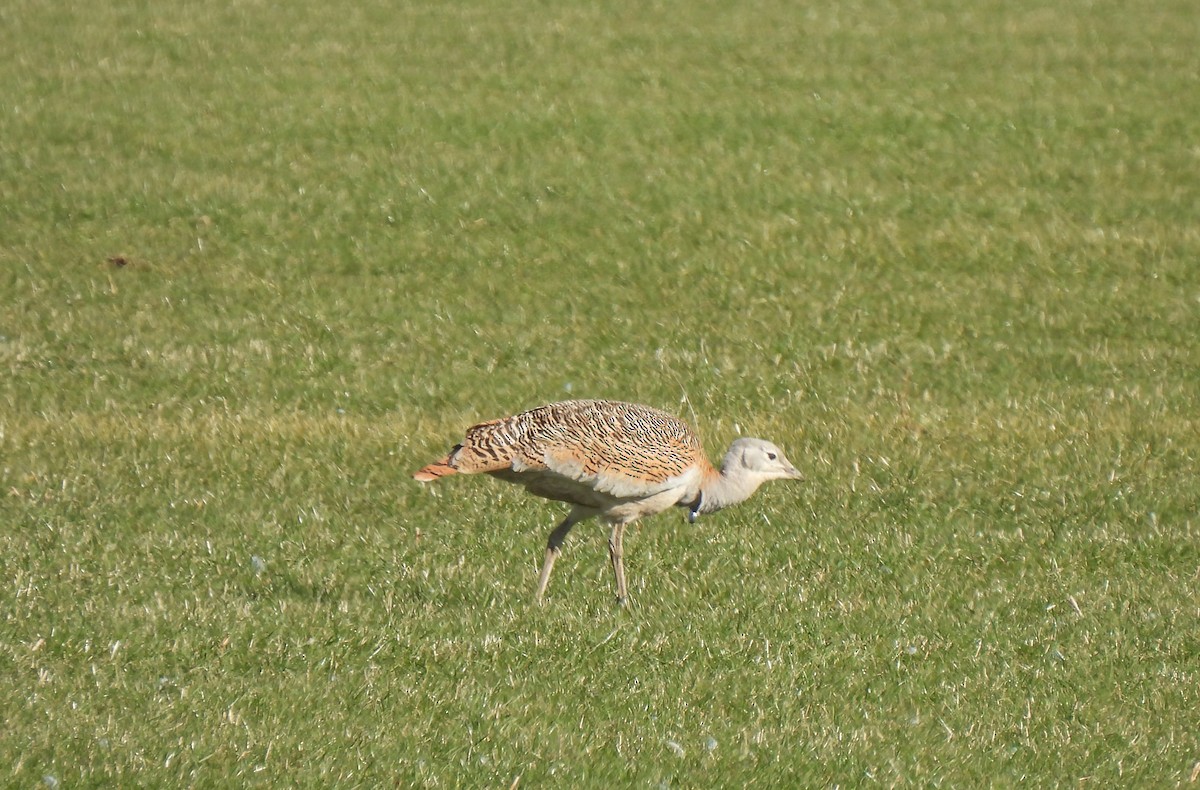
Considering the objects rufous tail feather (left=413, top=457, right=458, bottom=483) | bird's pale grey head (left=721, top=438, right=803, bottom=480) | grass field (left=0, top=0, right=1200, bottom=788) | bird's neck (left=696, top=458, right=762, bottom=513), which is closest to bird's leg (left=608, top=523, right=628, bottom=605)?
grass field (left=0, top=0, right=1200, bottom=788)

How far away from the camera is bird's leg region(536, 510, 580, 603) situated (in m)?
8.51

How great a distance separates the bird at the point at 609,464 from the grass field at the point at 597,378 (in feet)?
1.37

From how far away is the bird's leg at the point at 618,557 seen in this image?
841 centimetres

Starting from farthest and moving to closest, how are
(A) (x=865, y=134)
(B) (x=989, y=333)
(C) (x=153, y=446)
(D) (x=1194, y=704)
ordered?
(A) (x=865, y=134) < (B) (x=989, y=333) < (C) (x=153, y=446) < (D) (x=1194, y=704)

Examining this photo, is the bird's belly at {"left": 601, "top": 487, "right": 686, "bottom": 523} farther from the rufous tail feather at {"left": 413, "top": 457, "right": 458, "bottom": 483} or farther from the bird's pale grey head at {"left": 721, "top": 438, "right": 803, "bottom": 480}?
the rufous tail feather at {"left": 413, "top": 457, "right": 458, "bottom": 483}

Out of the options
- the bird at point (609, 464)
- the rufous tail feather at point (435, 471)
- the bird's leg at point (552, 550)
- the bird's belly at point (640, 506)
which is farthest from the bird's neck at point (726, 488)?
the rufous tail feather at point (435, 471)

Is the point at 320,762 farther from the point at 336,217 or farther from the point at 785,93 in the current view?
the point at 785,93

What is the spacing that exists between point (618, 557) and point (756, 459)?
93 cm

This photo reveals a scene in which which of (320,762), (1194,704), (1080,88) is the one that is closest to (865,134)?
(1080,88)

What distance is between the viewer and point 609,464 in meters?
8.18

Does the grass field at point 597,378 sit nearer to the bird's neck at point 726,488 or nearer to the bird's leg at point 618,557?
the bird's leg at point 618,557

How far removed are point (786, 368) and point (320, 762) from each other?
23.4 ft

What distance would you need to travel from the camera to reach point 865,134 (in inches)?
714

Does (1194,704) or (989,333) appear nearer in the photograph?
(1194,704)
